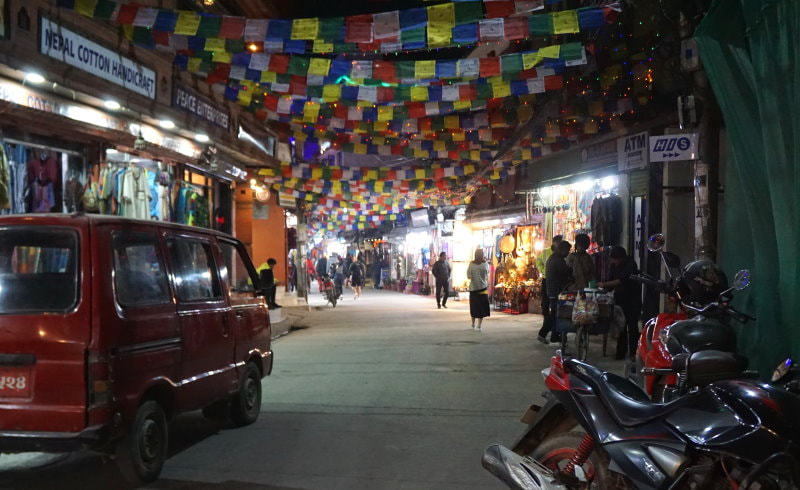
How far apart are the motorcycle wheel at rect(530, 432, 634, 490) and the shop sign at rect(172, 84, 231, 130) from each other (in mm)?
9894

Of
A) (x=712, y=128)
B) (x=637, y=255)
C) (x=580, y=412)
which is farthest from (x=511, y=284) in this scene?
(x=580, y=412)

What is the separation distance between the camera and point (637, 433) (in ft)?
10.5

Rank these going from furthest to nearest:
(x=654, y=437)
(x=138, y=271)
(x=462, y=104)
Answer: (x=462, y=104)
(x=138, y=271)
(x=654, y=437)

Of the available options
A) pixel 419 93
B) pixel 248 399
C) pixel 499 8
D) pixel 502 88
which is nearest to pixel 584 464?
pixel 248 399

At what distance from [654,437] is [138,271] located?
3.89 metres

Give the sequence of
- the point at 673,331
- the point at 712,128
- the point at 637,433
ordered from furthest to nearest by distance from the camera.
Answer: the point at 712,128 < the point at 673,331 < the point at 637,433

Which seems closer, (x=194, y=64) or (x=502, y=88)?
(x=194, y=64)

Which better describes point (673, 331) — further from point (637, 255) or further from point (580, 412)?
point (637, 255)

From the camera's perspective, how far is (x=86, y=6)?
8.48 m

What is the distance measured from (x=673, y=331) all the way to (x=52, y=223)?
14.8ft

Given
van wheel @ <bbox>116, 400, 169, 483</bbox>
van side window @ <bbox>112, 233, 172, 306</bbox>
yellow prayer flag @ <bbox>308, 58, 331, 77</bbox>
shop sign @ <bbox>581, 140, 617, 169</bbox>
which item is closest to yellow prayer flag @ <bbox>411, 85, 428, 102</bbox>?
yellow prayer flag @ <bbox>308, 58, 331, 77</bbox>

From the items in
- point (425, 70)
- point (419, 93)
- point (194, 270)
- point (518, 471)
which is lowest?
point (518, 471)

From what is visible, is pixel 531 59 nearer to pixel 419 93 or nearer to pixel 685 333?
pixel 419 93

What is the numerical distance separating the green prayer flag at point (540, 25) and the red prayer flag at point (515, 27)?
8cm
